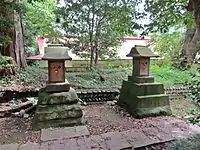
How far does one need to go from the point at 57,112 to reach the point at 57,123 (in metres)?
0.20

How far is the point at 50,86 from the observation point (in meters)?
4.36

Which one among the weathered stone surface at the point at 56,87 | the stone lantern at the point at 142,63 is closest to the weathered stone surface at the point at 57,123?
the weathered stone surface at the point at 56,87

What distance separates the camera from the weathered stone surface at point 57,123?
422 centimetres

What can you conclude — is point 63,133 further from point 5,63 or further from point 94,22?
point 94,22

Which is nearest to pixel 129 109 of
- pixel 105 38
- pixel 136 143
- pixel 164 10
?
pixel 136 143

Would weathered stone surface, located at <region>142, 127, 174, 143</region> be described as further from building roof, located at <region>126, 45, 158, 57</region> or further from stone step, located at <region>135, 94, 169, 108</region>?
building roof, located at <region>126, 45, 158, 57</region>

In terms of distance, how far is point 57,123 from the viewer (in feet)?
14.1

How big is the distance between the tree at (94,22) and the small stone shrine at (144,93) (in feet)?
10.5

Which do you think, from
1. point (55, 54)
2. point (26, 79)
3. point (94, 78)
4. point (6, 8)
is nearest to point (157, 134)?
point (55, 54)

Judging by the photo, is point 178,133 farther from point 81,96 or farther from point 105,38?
point 105,38

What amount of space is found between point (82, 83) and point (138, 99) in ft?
10.6

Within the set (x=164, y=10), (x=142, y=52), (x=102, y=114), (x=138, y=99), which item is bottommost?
(x=102, y=114)

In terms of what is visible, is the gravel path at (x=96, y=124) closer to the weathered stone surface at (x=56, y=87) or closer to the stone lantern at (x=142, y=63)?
the weathered stone surface at (x=56, y=87)

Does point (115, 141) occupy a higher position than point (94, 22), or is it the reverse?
point (94, 22)
